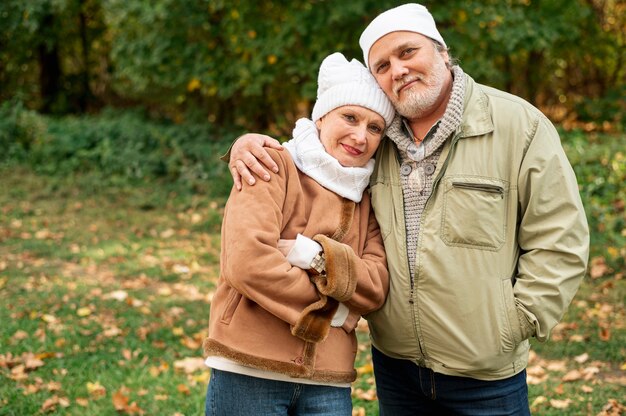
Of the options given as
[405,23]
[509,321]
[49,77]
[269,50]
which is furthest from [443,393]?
[49,77]

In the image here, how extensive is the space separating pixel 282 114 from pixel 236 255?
1084cm

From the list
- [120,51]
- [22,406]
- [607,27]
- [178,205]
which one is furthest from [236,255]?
[607,27]

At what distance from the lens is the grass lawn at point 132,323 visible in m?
4.98

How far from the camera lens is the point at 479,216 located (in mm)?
2762

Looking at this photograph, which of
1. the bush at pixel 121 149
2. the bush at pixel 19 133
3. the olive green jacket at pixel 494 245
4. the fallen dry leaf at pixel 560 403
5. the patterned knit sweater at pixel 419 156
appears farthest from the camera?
the bush at pixel 19 133

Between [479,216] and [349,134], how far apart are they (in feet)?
2.00

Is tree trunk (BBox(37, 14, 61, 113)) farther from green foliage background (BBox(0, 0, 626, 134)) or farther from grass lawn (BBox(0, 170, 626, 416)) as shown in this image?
grass lawn (BBox(0, 170, 626, 416))

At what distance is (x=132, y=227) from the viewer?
9.91 m

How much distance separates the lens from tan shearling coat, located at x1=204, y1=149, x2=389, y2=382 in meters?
2.61

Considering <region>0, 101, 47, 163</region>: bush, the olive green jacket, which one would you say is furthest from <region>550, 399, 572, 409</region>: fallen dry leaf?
<region>0, 101, 47, 163</region>: bush

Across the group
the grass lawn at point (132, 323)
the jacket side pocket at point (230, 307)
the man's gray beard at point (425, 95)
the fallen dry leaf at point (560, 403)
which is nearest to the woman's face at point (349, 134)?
the man's gray beard at point (425, 95)

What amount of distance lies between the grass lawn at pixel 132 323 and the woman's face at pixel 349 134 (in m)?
2.43

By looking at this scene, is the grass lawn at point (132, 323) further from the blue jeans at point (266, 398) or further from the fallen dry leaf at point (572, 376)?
the blue jeans at point (266, 398)

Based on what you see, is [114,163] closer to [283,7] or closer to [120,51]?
[120,51]
